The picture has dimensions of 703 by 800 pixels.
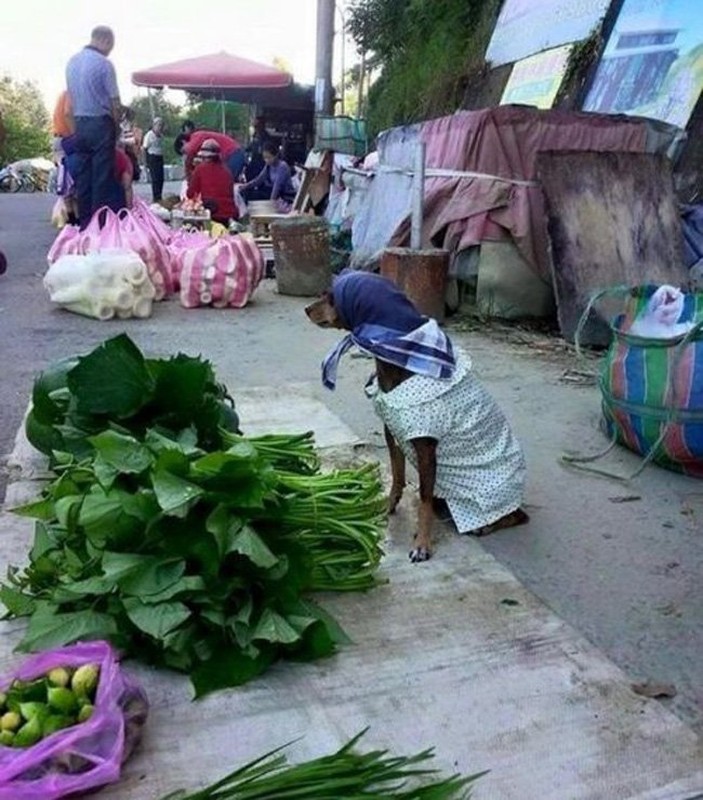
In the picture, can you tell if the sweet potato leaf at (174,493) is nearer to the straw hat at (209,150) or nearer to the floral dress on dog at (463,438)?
the floral dress on dog at (463,438)

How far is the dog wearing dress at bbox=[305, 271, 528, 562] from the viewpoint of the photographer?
280 cm

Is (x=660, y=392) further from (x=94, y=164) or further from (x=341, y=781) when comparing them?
(x=94, y=164)

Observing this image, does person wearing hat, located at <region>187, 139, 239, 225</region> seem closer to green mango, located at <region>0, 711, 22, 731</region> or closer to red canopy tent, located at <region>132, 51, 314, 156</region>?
red canopy tent, located at <region>132, 51, 314, 156</region>

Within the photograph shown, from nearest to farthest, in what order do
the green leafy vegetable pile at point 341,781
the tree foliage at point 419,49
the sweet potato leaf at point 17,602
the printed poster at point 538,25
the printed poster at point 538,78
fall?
the green leafy vegetable pile at point 341,781
the sweet potato leaf at point 17,602
the printed poster at point 538,25
the printed poster at point 538,78
the tree foliage at point 419,49

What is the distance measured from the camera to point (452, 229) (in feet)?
21.0

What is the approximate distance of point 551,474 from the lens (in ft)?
11.8

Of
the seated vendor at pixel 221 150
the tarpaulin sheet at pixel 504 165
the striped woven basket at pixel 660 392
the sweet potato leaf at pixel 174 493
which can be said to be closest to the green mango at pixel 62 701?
the sweet potato leaf at pixel 174 493

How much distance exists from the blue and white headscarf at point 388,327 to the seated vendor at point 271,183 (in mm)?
10226

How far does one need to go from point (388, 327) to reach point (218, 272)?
14.3ft

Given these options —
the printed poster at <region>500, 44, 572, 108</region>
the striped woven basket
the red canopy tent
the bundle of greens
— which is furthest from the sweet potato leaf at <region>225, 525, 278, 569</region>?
the red canopy tent

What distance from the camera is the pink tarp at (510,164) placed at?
6.12 m

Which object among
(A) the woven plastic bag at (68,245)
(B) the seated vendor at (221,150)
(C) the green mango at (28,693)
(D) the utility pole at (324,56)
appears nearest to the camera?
(C) the green mango at (28,693)

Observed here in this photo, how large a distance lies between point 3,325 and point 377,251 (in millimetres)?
3062

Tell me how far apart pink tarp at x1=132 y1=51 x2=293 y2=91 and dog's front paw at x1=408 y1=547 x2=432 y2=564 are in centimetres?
1443
